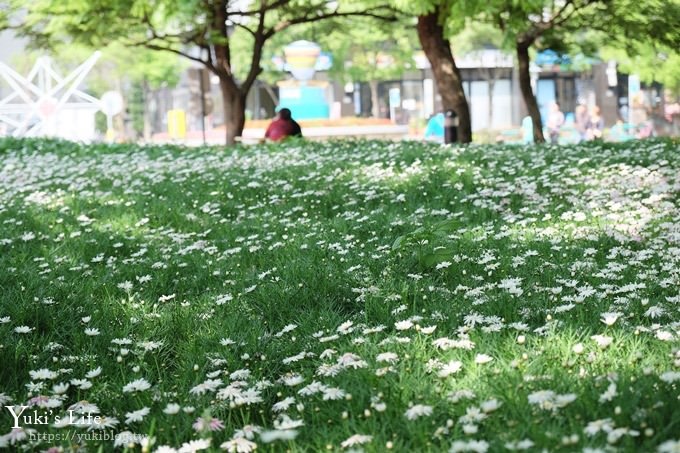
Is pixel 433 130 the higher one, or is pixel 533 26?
pixel 533 26

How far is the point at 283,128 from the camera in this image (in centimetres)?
1834

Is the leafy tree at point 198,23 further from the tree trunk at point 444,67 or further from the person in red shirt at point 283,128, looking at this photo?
the tree trunk at point 444,67

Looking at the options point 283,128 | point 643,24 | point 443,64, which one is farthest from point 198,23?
point 643,24

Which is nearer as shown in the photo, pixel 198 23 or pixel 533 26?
pixel 533 26

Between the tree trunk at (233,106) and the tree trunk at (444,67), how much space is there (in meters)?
5.50

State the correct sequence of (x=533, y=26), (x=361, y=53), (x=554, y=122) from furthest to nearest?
(x=361, y=53)
(x=554, y=122)
(x=533, y=26)

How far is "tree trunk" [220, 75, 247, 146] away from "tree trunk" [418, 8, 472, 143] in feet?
18.0

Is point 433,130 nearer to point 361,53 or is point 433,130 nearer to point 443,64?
point 443,64

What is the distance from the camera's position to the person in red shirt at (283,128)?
59.9 feet

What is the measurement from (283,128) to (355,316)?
1408 cm

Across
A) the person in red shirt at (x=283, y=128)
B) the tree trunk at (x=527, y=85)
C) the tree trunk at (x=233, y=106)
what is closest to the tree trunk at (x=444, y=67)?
the tree trunk at (x=527, y=85)

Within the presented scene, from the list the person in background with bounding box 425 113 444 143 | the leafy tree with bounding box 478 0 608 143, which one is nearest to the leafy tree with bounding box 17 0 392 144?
the leafy tree with bounding box 478 0 608 143

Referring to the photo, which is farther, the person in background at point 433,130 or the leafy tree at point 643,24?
the person in background at point 433,130

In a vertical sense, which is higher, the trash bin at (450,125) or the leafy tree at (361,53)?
the leafy tree at (361,53)
